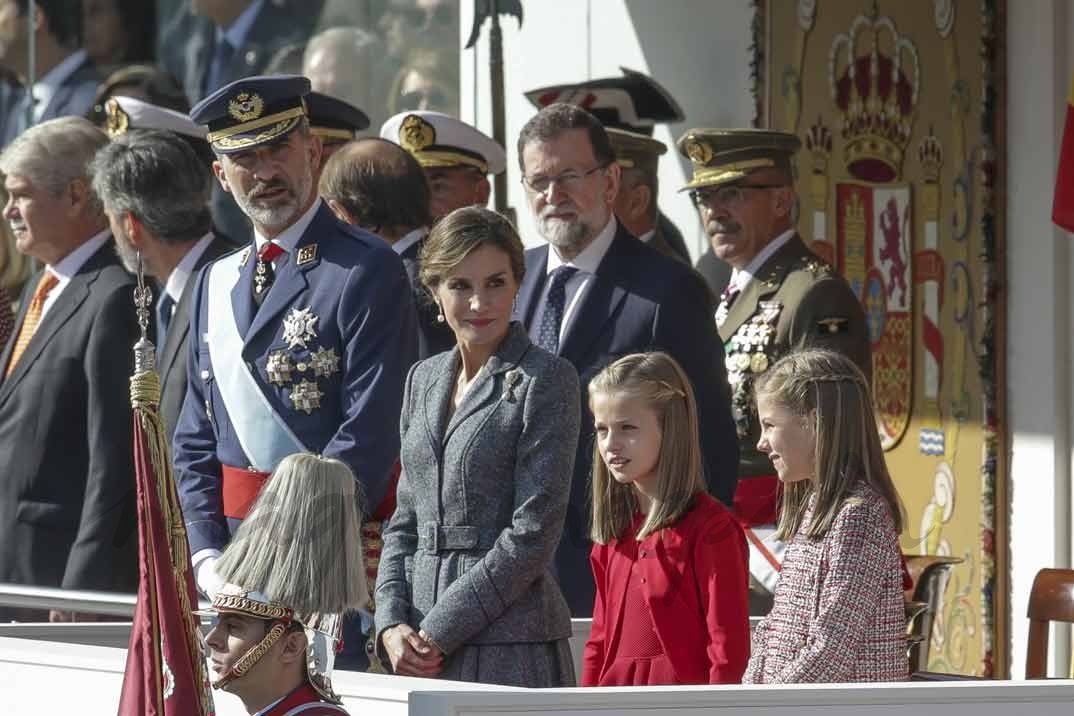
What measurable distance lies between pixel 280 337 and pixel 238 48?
533 centimetres

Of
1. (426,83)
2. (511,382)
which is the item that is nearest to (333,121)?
(426,83)

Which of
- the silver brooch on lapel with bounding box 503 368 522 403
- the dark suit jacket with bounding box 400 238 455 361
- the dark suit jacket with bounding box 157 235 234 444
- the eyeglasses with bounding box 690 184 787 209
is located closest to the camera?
the silver brooch on lapel with bounding box 503 368 522 403

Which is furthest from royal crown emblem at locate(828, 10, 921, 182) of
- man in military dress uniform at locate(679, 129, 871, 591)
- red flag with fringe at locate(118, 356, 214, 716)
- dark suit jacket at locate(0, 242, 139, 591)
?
red flag with fringe at locate(118, 356, 214, 716)

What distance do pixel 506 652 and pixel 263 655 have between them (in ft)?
3.87

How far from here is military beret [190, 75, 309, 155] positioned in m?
6.11

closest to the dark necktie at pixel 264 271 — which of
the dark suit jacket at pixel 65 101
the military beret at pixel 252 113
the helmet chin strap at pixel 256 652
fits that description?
the military beret at pixel 252 113

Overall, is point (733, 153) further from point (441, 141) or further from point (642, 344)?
point (642, 344)

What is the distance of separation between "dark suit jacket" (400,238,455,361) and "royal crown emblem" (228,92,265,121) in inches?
37.5

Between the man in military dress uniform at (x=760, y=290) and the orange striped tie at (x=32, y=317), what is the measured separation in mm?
2028

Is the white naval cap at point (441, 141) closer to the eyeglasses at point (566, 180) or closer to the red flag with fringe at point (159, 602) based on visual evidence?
the eyeglasses at point (566, 180)

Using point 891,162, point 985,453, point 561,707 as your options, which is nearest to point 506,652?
point 561,707

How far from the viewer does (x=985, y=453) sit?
8.23 meters

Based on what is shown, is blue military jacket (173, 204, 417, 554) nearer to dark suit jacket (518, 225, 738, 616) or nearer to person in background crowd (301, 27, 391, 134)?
dark suit jacket (518, 225, 738, 616)

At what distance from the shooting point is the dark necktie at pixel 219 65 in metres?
10.9
